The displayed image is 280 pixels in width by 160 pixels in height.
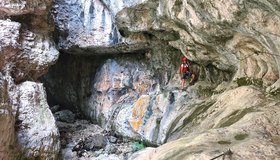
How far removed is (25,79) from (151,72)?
18.8 feet

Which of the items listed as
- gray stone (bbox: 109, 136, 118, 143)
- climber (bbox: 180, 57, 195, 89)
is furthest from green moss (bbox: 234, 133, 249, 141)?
gray stone (bbox: 109, 136, 118, 143)

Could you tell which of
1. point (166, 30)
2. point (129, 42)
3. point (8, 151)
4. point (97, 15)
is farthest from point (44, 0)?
point (8, 151)

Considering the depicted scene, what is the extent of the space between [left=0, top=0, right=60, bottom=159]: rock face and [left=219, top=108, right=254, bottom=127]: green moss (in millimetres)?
6382

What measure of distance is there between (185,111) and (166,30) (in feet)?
11.8

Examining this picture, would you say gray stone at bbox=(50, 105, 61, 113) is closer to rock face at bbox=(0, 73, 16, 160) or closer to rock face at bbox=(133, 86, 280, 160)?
rock face at bbox=(0, 73, 16, 160)

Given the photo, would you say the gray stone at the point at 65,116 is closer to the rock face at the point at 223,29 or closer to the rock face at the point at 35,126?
the rock face at the point at 35,126

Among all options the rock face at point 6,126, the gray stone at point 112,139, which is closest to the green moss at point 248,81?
the gray stone at point 112,139

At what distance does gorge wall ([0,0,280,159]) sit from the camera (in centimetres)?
600

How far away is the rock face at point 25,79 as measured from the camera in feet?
32.3

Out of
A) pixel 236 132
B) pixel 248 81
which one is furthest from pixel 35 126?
pixel 236 132

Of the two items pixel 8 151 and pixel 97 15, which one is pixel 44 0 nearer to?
pixel 97 15

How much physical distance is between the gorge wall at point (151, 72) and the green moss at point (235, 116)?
37mm

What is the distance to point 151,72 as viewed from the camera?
1473 centimetres

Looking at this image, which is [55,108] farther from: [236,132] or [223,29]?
[236,132]
